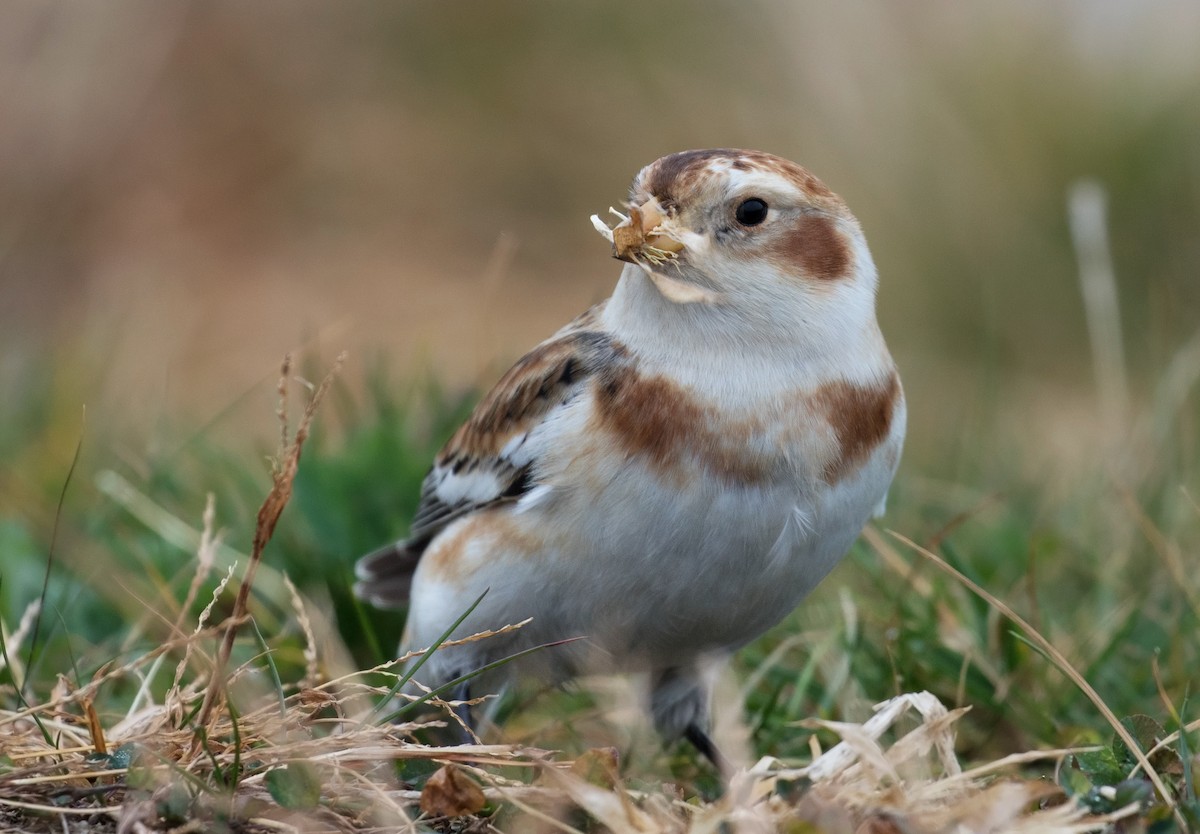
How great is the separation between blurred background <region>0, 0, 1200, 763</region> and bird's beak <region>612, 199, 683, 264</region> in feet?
6.26

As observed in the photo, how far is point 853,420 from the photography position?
3135mm

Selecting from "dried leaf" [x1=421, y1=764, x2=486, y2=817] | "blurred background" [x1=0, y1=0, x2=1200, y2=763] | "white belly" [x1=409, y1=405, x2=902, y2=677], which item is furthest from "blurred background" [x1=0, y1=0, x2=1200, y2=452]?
"dried leaf" [x1=421, y1=764, x2=486, y2=817]

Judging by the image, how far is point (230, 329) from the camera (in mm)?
8961

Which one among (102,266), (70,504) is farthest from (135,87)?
(70,504)

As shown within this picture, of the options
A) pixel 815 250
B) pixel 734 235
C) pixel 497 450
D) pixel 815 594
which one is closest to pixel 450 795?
pixel 497 450

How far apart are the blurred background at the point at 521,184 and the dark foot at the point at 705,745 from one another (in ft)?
5.09

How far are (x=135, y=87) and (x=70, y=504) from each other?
608 centimetres

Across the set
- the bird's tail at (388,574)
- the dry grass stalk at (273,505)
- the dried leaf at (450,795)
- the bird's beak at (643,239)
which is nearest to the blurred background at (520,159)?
the bird's tail at (388,574)

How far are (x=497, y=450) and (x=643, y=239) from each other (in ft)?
2.33

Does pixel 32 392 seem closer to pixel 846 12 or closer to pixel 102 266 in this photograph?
pixel 102 266

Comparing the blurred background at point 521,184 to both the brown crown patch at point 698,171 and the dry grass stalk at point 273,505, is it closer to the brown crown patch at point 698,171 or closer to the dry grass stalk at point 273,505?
the brown crown patch at point 698,171

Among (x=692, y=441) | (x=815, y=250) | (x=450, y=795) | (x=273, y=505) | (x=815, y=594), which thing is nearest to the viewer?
(x=450, y=795)

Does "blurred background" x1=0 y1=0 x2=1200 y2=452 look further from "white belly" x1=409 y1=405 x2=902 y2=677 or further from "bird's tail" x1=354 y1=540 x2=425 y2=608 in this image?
"white belly" x1=409 y1=405 x2=902 y2=677

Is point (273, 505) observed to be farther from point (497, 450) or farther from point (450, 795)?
point (497, 450)
